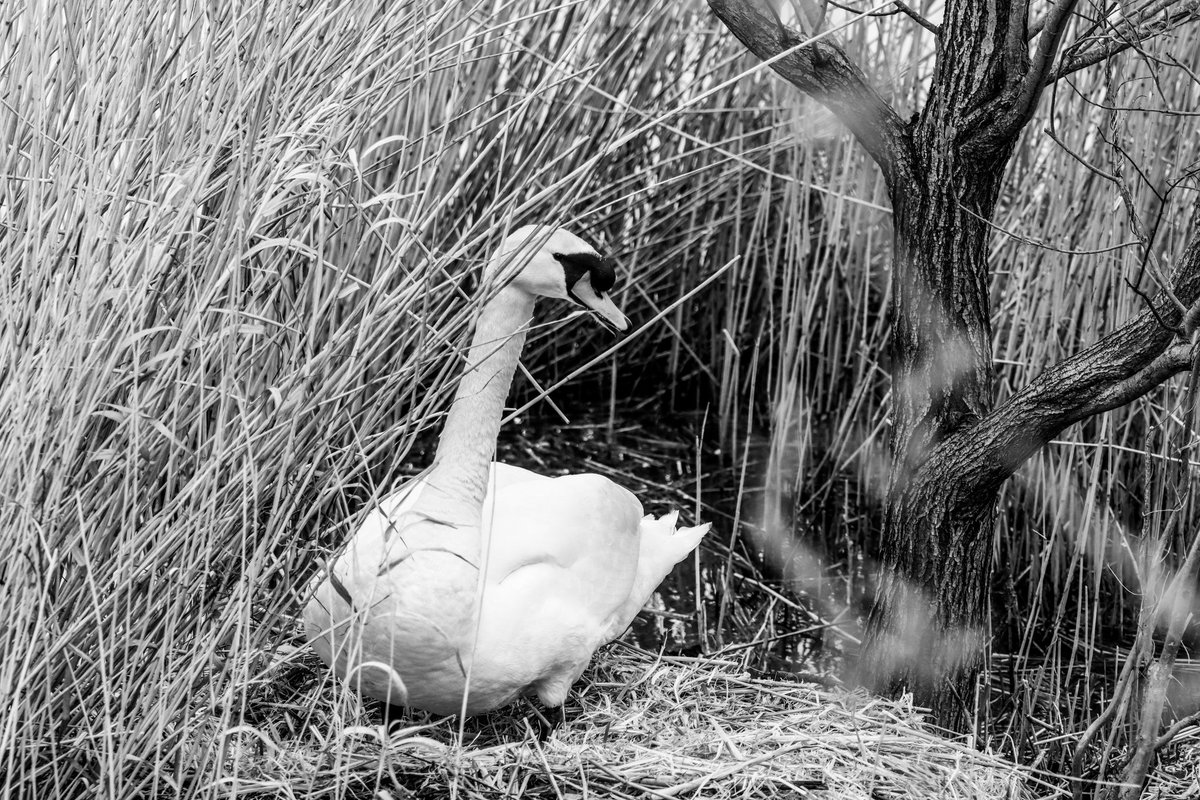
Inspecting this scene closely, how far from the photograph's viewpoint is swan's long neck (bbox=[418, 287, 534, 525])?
254cm

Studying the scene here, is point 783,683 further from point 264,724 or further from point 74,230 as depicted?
point 74,230

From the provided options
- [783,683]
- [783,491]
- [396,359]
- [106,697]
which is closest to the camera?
[106,697]

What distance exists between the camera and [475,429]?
2.59 meters

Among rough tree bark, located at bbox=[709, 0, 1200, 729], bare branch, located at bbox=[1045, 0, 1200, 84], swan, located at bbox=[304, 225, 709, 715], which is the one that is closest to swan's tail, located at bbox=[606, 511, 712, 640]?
swan, located at bbox=[304, 225, 709, 715]

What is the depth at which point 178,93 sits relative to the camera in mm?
2076

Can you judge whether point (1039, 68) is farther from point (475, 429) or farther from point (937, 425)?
point (475, 429)

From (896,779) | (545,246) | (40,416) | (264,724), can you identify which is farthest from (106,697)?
(896,779)

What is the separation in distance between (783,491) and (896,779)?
1.78 meters

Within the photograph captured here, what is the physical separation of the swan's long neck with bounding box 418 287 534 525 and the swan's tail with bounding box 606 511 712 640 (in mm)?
588

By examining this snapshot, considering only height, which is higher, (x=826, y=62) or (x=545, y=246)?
(x=826, y=62)

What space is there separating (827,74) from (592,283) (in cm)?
63

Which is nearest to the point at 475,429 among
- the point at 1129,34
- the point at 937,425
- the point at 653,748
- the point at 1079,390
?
the point at 653,748

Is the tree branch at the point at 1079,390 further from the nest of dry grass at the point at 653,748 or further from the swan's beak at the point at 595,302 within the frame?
the swan's beak at the point at 595,302

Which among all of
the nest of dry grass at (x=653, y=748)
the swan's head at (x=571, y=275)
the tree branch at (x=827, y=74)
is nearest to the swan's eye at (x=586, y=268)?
the swan's head at (x=571, y=275)
